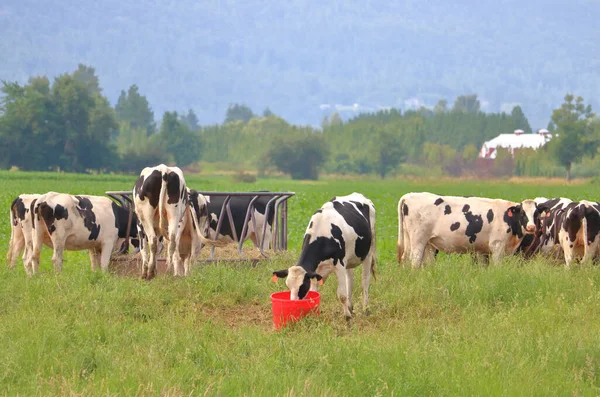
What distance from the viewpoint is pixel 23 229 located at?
12.8 m

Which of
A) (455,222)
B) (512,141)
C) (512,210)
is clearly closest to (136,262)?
(455,222)

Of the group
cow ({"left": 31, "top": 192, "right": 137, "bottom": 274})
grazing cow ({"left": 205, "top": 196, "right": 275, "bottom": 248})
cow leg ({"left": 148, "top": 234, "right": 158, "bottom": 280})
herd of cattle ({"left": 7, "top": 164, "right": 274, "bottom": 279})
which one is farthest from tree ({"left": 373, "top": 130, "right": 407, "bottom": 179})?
cow leg ({"left": 148, "top": 234, "right": 158, "bottom": 280})

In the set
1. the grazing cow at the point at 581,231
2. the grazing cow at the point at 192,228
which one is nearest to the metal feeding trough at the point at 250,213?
the grazing cow at the point at 192,228

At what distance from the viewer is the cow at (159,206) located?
11562mm

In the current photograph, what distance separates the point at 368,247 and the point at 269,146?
10486 centimetres

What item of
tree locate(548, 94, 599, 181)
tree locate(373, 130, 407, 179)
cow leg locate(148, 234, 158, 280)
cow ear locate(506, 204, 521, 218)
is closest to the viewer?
cow leg locate(148, 234, 158, 280)

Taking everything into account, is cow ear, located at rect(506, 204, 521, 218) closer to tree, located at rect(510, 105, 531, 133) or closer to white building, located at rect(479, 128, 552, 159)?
white building, located at rect(479, 128, 552, 159)

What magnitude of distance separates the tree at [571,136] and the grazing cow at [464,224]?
8067cm

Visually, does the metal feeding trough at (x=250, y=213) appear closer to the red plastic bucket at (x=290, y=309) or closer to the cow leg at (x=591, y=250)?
the red plastic bucket at (x=290, y=309)

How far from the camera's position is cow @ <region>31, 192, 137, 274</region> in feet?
40.4

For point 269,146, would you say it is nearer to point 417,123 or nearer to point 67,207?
point 417,123

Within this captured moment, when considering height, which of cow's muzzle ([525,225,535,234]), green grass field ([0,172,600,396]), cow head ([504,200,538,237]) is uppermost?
cow head ([504,200,538,237])

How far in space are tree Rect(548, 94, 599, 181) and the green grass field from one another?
84.2 m

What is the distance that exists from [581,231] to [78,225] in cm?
920
